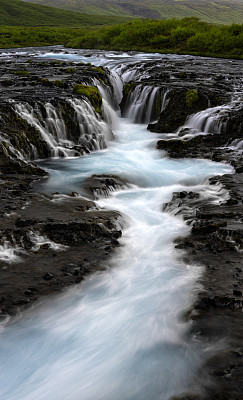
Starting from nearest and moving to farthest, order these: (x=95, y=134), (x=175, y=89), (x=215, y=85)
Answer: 1. (x=95, y=134)
2. (x=175, y=89)
3. (x=215, y=85)

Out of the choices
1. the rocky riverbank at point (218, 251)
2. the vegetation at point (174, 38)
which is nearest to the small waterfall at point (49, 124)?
the rocky riverbank at point (218, 251)

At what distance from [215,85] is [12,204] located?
17.1m

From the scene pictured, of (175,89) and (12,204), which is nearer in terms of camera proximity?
(12,204)

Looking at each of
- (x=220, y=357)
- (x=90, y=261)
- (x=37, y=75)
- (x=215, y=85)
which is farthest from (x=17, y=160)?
(x=215, y=85)

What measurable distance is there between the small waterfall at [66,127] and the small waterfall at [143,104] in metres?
4.78

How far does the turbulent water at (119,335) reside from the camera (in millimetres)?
4848

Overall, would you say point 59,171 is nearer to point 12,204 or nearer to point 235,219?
point 12,204

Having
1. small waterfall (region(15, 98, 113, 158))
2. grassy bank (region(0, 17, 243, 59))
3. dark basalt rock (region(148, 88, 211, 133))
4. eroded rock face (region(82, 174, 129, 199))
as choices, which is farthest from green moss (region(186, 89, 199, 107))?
grassy bank (region(0, 17, 243, 59))

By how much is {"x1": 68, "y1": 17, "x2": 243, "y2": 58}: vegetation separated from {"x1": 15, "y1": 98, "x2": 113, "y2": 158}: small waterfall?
26.0m

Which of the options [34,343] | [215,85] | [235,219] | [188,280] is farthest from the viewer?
[215,85]

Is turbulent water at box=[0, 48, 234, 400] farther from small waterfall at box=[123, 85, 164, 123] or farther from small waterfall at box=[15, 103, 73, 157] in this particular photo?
small waterfall at box=[123, 85, 164, 123]

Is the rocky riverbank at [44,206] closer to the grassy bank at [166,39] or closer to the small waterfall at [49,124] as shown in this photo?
the small waterfall at [49,124]

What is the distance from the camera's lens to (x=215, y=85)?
71.3ft

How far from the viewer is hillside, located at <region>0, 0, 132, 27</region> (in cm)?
10275
